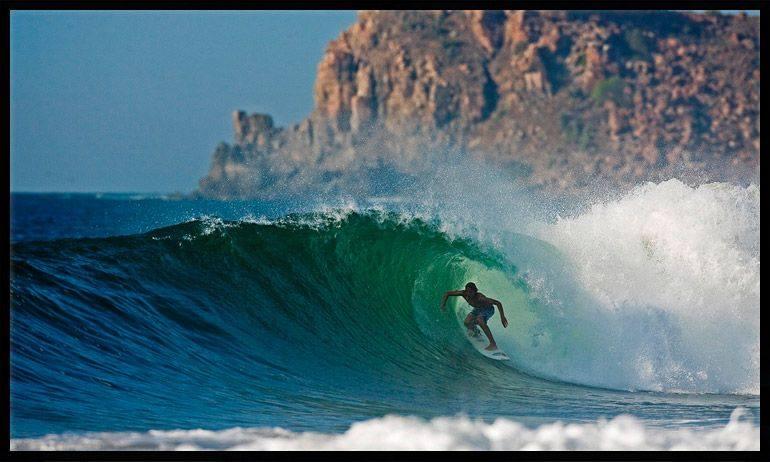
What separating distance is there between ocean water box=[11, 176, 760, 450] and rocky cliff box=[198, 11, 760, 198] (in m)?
84.5

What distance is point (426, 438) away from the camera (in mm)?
6934

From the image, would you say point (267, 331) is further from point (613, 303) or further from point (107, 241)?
point (613, 303)

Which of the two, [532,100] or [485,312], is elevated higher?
[532,100]

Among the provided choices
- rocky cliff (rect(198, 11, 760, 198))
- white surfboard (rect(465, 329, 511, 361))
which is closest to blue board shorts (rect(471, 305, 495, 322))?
white surfboard (rect(465, 329, 511, 361))

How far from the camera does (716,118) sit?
10406 centimetres

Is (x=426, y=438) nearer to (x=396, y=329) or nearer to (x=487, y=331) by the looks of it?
(x=487, y=331)

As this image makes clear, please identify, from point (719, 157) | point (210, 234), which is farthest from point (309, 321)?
point (719, 157)

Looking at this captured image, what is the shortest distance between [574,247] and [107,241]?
5677 mm

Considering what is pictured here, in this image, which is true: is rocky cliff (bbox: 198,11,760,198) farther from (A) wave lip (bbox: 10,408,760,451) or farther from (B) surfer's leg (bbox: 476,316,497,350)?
(A) wave lip (bbox: 10,408,760,451)

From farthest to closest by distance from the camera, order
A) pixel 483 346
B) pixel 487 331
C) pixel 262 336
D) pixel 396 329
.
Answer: pixel 396 329
pixel 483 346
pixel 487 331
pixel 262 336

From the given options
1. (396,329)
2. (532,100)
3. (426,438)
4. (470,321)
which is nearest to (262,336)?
(396,329)

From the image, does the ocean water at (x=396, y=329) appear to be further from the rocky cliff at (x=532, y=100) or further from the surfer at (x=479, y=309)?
the rocky cliff at (x=532, y=100)

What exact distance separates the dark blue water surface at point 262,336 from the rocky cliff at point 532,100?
8512 cm

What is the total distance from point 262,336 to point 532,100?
106 m
